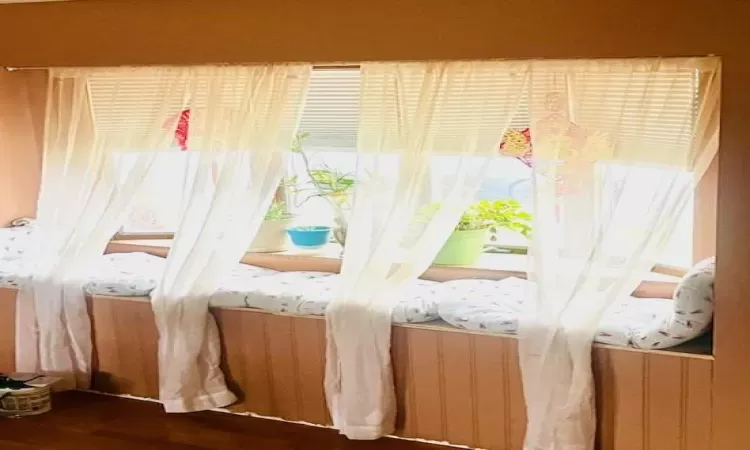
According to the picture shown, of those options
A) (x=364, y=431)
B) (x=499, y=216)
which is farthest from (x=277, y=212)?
(x=364, y=431)

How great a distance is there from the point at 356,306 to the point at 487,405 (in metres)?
0.60

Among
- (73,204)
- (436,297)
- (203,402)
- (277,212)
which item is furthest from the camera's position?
(277,212)

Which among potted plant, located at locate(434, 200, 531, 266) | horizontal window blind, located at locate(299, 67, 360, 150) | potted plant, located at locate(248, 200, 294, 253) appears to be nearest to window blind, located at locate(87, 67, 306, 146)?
horizontal window blind, located at locate(299, 67, 360, 150)

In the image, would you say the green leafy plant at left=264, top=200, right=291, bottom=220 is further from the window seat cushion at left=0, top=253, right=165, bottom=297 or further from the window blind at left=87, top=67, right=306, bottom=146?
the window blind at left=87, top=67, right=306, bottom=146

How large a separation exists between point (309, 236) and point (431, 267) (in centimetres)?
65

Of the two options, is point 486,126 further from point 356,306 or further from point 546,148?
point 356,306

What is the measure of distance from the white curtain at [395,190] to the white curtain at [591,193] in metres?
0.22

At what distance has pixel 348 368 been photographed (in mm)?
3291

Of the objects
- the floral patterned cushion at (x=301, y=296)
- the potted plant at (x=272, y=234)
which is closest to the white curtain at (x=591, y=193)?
the floral patterned cushion at (x=301, y=296)

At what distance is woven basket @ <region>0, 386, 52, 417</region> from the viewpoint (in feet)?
12.1

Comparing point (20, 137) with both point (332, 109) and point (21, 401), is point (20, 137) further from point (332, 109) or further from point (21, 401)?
point (332, 109)

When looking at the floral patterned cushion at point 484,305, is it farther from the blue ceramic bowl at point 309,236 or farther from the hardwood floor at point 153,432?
the blue ceramic bowl at point 309,236

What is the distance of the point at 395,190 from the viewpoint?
3227 mm

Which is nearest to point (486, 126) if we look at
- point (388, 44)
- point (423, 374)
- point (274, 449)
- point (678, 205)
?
point (388, 44)
